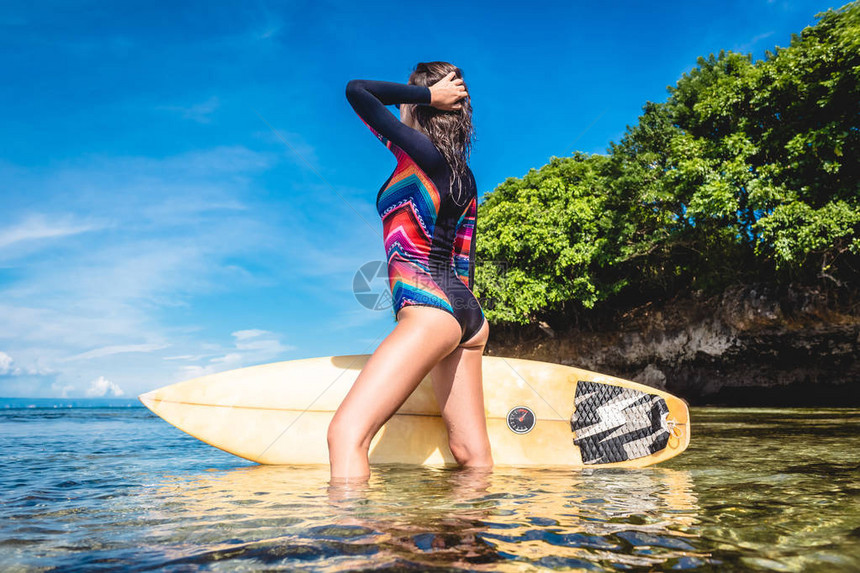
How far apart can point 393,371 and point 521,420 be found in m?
2.01

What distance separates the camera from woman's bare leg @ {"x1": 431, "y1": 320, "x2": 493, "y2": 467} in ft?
8.58

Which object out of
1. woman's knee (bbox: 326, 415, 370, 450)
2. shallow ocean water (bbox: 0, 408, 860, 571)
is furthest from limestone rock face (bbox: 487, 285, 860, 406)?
woman's knee (bbox: 326, 415, 370, 450)

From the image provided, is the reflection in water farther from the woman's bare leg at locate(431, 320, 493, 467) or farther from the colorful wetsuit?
the colorful wetsuit

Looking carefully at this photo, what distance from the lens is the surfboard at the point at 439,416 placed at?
3643 mm

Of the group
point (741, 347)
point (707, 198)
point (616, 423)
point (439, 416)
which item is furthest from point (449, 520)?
point (741, 347)

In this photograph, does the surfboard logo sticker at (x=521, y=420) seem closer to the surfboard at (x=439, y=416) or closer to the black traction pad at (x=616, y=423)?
the surfboard at (x=439, y=416)

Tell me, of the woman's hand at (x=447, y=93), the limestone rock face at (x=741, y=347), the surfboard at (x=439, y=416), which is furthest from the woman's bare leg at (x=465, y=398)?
the limestone rock face at (x=741, y=347)

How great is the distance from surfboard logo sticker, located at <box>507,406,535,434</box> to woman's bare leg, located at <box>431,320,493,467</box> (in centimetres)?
81

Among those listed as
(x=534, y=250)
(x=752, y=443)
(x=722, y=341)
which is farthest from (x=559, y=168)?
(x=752, y=443)

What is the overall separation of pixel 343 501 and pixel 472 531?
61 centimetres

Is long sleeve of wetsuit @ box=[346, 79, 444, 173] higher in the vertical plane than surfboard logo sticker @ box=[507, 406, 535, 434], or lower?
higher

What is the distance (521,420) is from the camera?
3713 millimetres

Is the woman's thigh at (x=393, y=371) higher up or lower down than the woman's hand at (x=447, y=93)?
lower down

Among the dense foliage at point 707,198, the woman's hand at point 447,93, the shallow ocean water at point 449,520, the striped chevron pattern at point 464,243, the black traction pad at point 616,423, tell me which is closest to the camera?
the shallow ocean water at point 449,520
